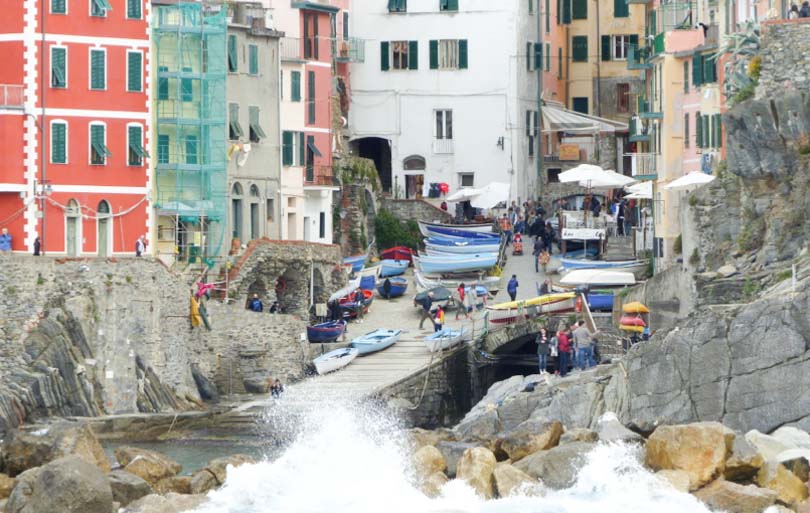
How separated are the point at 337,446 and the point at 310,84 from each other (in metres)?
39.2

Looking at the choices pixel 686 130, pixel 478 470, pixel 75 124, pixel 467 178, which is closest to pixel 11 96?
pixel 75 124

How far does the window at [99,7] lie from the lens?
3910 inches

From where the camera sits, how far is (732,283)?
83875mm

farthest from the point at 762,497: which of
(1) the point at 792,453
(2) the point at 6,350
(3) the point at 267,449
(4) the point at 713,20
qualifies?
(4) the point at 713,20

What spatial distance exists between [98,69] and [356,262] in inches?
735

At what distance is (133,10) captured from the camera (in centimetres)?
10056

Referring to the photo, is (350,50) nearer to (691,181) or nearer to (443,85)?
(443,85)

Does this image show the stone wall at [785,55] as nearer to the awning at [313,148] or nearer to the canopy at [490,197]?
the awning at [313,148]

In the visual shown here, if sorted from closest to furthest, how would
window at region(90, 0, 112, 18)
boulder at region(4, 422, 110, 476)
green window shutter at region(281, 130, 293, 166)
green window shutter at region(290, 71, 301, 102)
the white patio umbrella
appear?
1. boulder at region(4, 422, 110, 476)
2. the white patio umbrella
3. window at region(90, 0, 112, 18)
4. green window shutter at region(281, 130, 293, 166)
5. green window shutter at region(290, 71, 301, 102)

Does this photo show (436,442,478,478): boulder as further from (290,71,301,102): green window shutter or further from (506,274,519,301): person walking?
(290,71,301,102): green window shutter

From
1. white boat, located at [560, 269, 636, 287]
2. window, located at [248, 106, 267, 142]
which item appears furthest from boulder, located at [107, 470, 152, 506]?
window, located at [248, 106, 267, 142]

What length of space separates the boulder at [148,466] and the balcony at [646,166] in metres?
36.2

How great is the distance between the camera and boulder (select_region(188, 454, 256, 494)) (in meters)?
73.0

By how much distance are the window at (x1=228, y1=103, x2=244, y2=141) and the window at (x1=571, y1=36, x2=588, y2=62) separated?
31.2m
